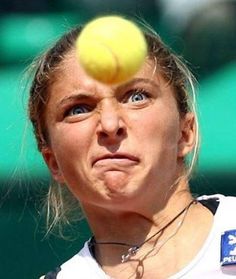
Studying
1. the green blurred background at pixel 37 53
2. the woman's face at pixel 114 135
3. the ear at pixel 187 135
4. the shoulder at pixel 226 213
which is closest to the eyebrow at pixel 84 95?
the woman's face at pixel 114 135

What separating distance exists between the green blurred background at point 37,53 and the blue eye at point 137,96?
1255 millimetres

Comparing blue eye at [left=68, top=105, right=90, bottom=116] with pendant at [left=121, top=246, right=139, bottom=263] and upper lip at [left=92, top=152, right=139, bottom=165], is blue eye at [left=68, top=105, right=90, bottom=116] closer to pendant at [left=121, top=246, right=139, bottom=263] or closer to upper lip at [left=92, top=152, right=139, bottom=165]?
upper lip at [left=92, top=152, right=139, bottom=165]

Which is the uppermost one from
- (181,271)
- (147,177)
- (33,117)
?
(33,117)

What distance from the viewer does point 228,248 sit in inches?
74.4

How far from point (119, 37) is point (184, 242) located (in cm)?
46

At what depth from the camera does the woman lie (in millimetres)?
1848

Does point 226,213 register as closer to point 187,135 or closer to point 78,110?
point 187,135

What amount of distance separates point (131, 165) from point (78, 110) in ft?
0.56

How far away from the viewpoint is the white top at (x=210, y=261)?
1885 millimetres

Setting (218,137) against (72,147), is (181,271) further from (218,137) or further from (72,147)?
(218,137)

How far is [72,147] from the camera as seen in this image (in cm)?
190

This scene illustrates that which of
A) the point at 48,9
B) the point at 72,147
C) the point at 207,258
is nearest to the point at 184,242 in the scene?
the point at 207,258

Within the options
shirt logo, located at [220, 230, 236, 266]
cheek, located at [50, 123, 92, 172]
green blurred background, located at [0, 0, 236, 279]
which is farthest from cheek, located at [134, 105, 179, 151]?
green blurred background, located at [0, 0, 236, 279]

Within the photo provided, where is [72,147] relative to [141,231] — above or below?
above
